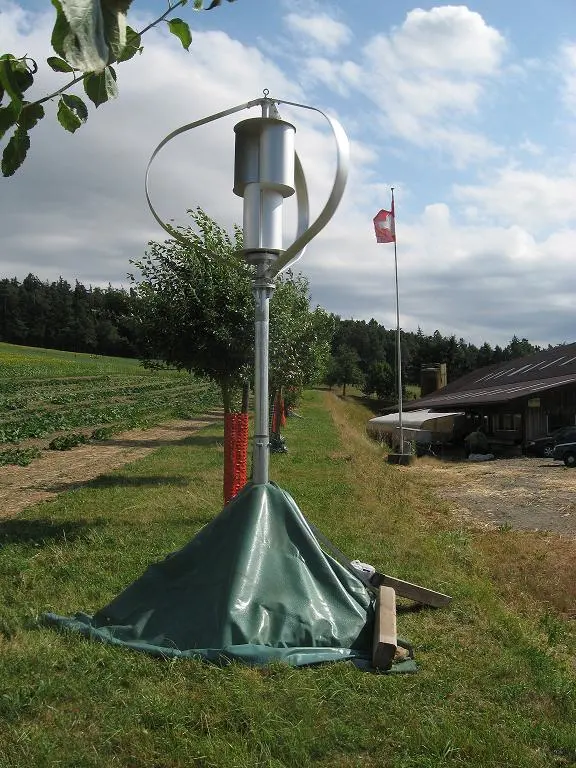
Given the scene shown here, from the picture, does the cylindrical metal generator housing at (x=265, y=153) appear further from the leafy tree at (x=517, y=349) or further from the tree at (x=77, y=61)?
the leafy tree at (x=517, y=349)

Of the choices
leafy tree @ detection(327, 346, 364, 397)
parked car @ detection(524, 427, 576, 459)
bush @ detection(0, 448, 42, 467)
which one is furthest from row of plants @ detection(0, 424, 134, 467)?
leafy tree @ detection(327, 346, 364, 397)

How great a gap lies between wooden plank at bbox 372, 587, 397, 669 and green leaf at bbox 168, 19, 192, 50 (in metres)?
4.11

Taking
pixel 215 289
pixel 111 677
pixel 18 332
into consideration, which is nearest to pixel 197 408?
pixel 215 289

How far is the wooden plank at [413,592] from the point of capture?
252 inches

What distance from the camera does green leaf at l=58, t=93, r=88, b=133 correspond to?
194 cm

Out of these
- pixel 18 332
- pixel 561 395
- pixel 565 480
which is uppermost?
pixel 18 332

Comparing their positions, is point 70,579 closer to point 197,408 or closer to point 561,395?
point 561,395

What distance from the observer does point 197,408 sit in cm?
4231

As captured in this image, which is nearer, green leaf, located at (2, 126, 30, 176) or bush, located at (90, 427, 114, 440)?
green leaf, located at (2, 126, 30, 176)

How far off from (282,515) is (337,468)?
499 inches

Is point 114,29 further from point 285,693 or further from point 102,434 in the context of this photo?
point 102,434

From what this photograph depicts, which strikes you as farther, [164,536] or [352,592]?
[164,536]

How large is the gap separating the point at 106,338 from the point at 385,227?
9429cm

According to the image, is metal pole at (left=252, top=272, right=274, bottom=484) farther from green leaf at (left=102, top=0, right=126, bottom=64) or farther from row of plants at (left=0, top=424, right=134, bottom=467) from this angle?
row of plants at (left=0, top=424, right=134, bottom=467)
